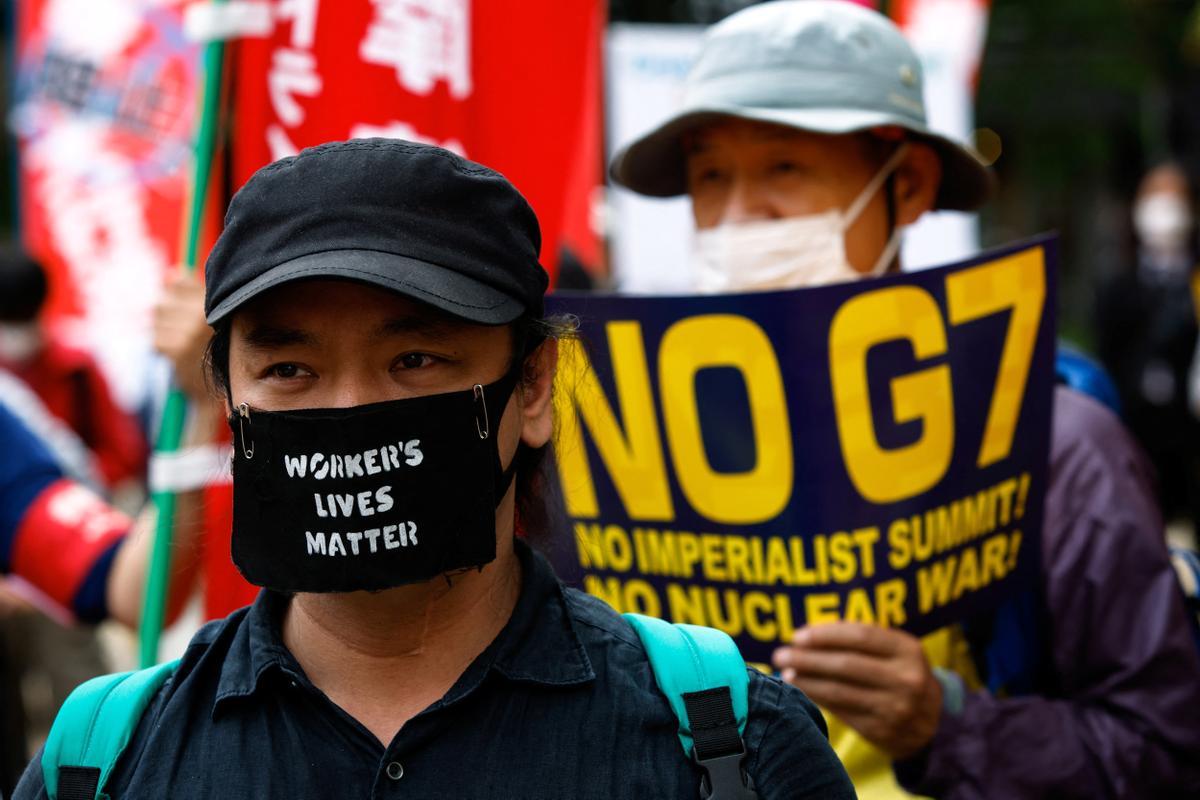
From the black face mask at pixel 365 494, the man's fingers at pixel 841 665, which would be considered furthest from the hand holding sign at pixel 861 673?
the black face mask at pixel 365 494

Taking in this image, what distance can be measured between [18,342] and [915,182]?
4.28 meters

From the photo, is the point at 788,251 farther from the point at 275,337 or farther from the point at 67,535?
the point at 67,535

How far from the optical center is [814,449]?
236 centimetres

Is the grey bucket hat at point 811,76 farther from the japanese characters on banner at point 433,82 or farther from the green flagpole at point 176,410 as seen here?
the green flagpole at point 176,410

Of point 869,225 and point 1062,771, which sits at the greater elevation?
point 869,225

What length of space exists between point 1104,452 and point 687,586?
2.52ft

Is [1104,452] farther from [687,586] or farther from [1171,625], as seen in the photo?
[687,586]

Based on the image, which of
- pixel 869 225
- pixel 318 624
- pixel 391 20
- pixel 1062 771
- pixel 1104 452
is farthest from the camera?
pixel 391 20

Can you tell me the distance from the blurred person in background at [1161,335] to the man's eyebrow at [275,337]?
6980 millimetres

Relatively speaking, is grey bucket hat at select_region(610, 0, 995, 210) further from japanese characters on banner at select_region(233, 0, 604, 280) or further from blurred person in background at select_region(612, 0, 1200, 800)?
japanese characters on banner at select_region(233, 0, 604, 280)

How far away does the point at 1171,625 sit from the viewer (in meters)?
2.40

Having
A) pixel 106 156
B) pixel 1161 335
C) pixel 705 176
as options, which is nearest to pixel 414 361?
pixel 705 176

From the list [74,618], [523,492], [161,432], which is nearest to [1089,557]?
[523,492]

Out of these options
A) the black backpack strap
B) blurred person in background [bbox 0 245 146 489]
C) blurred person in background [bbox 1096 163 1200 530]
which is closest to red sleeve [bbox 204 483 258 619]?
the black backpack strap
